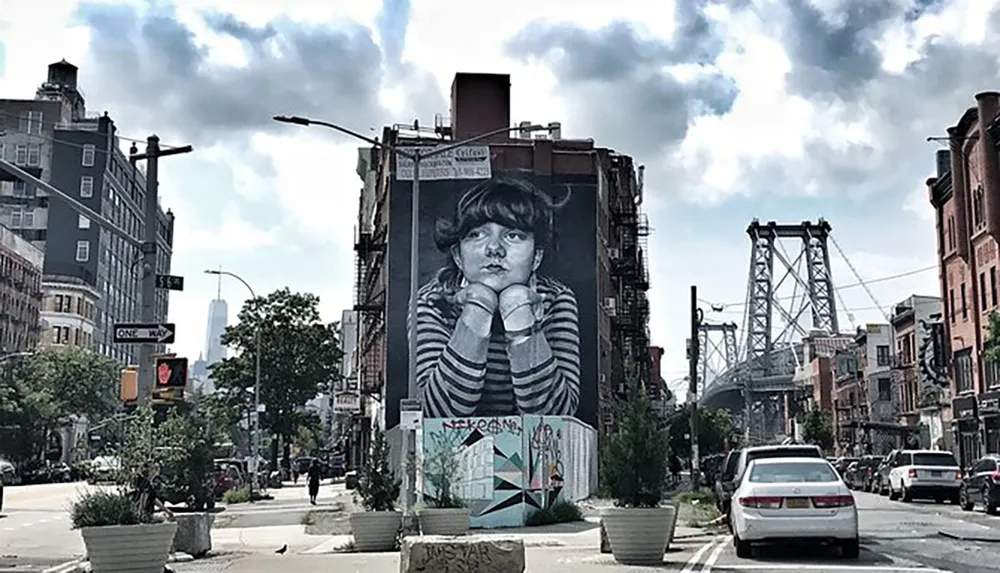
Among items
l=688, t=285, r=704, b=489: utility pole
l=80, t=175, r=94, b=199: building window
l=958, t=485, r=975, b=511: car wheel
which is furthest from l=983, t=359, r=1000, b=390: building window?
l=80, t=175, r=94, b=199: building window

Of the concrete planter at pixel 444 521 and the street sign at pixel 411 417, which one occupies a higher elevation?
the street sign at pixel 411 417

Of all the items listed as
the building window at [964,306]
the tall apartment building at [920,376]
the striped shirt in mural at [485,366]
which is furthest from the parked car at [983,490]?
the tall apartment building at [920,376]

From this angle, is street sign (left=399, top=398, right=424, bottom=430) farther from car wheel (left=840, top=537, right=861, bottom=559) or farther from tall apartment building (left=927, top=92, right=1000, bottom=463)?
tall apartment building (left=927, top=92, right=1000, bottom=463)

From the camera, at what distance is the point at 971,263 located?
59.7 meters

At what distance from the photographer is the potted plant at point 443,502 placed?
67.8 feet

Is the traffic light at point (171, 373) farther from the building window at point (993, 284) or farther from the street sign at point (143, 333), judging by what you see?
the building window at point (993, 284)

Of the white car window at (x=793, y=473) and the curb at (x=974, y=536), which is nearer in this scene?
the white car window at (x=793, y=473)

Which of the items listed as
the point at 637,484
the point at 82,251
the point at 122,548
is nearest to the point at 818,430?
the point at 82,251

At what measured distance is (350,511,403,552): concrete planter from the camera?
814 inches

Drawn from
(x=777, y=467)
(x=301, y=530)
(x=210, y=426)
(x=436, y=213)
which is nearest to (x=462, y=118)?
(x=436, y=213)

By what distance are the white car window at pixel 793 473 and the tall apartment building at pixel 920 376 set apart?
50.5 meters

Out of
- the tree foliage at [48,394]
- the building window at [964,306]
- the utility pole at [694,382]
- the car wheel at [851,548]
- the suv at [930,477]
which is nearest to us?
the car wheel at [851,548]

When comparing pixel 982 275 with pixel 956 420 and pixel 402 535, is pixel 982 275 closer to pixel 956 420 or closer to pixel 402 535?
pixel 956 420

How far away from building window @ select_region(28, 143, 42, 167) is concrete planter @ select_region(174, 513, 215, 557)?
104 metres
